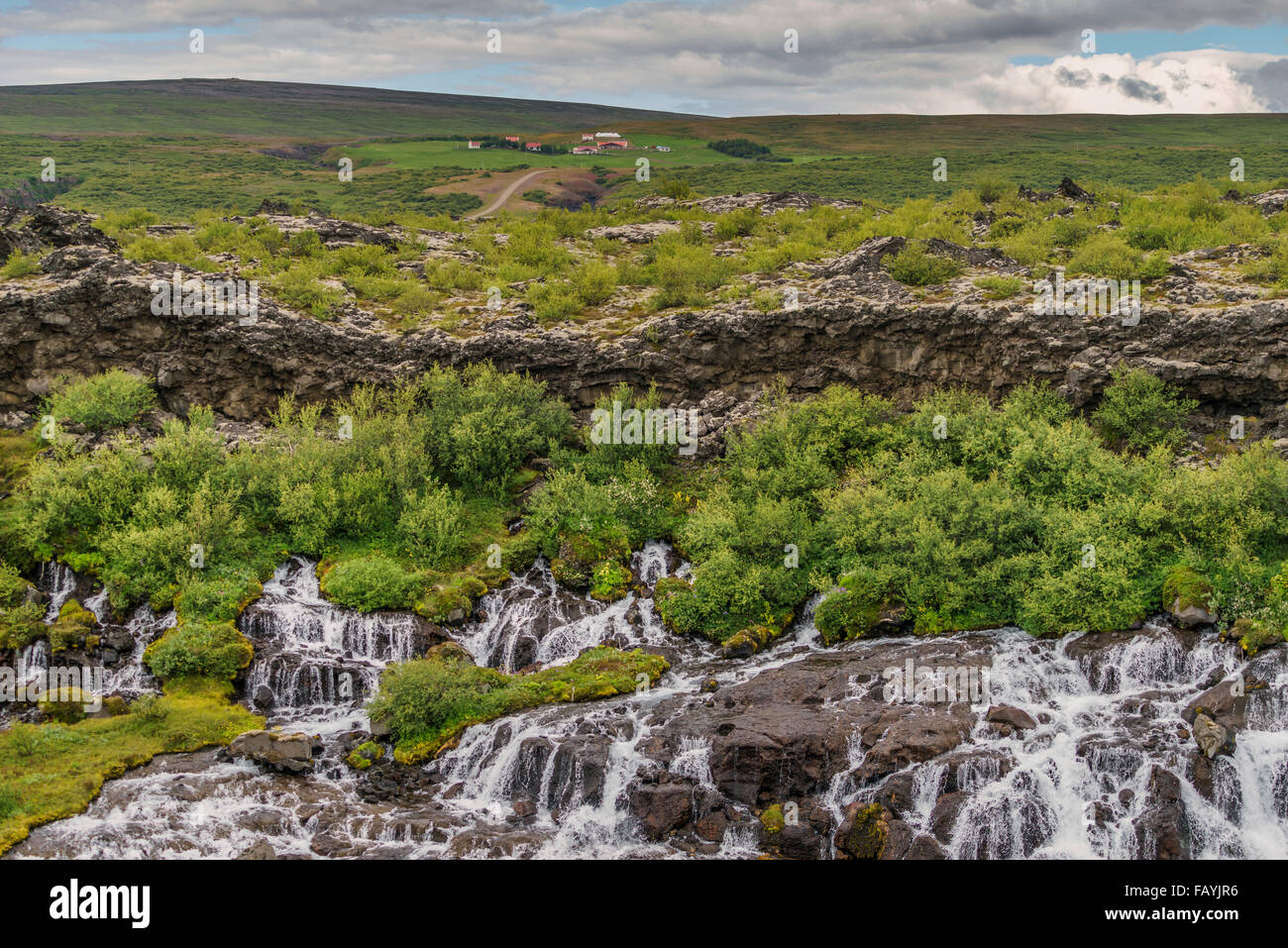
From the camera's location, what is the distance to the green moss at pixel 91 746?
20.7m

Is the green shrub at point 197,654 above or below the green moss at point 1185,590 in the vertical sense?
below

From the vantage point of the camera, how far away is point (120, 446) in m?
32.6

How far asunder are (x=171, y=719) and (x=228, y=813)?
4.67 metres

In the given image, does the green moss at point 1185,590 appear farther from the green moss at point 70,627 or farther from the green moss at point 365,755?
the green moss at point 70,627

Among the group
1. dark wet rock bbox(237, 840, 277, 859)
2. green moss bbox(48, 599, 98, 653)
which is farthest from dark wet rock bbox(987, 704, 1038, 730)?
green moss bbox(48, 599, 98, 653)

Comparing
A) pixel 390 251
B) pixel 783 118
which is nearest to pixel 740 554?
pixel 390 251

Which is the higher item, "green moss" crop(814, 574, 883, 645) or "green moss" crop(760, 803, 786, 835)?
"green moss" crop(814, 574, 883, 645)

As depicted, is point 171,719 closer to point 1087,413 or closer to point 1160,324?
point 1087,413

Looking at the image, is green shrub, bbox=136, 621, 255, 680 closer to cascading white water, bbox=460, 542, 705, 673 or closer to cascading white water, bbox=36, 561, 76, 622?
cascading white water, bbox=36, 561, 76, 622

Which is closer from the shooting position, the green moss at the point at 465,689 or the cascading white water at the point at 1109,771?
the cascading white water at the point at 1109,771

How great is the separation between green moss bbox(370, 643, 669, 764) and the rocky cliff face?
14859 mm

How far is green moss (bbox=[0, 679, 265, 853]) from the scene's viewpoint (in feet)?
68.0

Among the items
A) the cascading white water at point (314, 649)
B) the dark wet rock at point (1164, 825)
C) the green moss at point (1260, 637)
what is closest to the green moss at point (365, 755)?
the cascading white water at point (314, 649)

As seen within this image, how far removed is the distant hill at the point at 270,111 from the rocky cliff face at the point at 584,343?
103149mm
